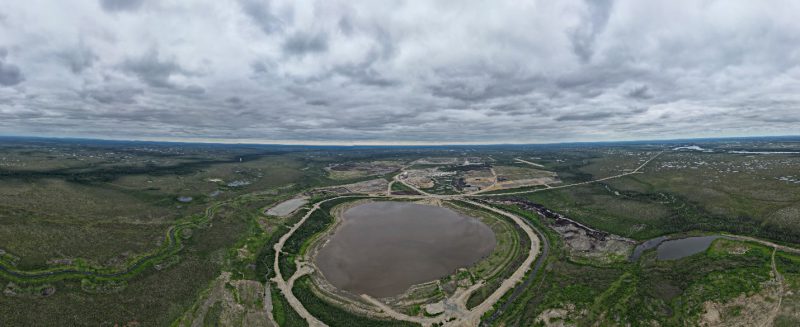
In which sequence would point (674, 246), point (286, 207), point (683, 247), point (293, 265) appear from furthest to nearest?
1. point (286, 207)
2. point (674, 246)
3. point (683, 247)
4. point (293, 265)

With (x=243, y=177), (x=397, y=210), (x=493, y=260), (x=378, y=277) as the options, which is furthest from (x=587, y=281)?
(x=243, y=177)

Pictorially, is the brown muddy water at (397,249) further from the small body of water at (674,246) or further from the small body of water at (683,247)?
the small body of water at (683,247)

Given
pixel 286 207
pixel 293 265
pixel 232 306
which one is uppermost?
pixel 286 207

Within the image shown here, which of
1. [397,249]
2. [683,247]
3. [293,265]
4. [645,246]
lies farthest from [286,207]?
[683,247]

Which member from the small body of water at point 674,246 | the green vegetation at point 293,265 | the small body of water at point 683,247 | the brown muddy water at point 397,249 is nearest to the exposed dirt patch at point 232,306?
the green vegetation at point 293,265

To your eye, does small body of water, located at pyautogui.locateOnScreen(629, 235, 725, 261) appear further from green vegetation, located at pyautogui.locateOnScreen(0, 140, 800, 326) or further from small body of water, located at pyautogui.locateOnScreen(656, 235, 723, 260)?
green vegetation, located at pyautogui.locateOnScreen(0, 140, 800, 326)

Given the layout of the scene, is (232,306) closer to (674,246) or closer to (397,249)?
(397,249)
